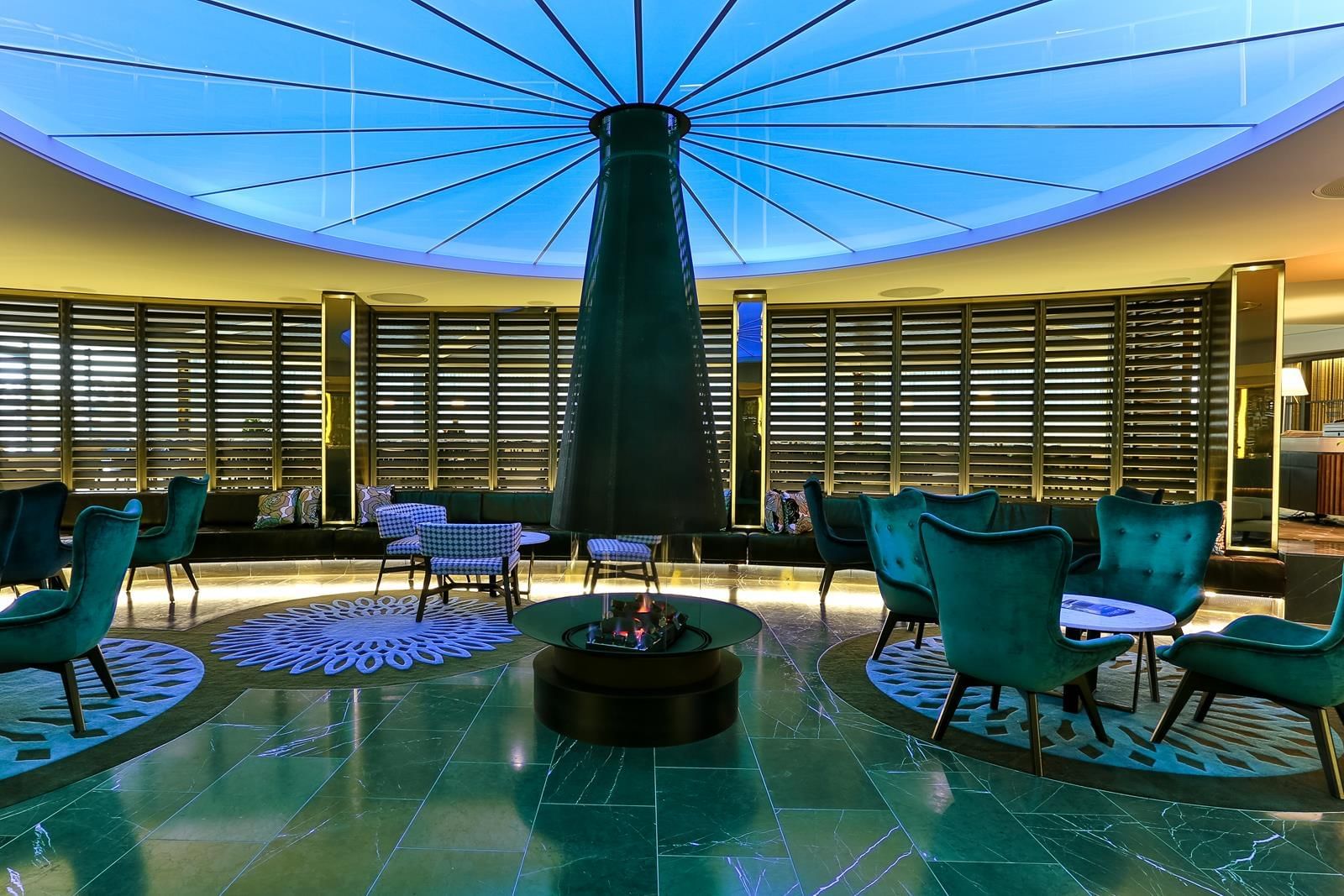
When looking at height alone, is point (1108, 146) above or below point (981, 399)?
above

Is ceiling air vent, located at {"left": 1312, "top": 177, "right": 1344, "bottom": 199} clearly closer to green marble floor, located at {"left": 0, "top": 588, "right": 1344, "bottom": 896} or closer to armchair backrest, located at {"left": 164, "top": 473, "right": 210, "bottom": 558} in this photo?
green marble floor, located at {"left": 0, "top": 588, "right": 1344, "bottom": 896}

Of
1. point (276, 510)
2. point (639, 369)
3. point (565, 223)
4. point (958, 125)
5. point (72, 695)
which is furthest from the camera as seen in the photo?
point (276, 510)

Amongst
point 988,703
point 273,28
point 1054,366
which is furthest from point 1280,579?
point 273,28

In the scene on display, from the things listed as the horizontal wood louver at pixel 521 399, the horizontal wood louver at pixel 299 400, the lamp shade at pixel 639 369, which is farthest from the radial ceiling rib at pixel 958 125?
the horizontal wood louver at pixel 299 400

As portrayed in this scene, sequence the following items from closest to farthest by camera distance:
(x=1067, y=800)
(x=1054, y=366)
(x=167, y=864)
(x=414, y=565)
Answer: (x=167, y=864)
(x=1067, y=800)
(x=414, y=565)
(x=1054, y=366)

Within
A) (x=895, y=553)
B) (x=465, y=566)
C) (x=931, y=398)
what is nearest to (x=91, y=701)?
(x=465, y=566)

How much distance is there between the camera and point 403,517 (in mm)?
7555

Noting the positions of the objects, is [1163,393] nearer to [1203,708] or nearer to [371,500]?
[1203,708]

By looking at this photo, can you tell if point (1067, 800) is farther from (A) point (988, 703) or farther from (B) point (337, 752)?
(B) point (337, 752)

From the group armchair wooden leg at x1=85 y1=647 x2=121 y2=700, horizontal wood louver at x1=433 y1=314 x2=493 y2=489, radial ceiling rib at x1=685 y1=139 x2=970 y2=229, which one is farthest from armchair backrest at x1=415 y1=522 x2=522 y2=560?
horizontal wood louver at x1=433 y1=314 x2=493 y2=489

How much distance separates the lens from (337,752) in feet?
12.2

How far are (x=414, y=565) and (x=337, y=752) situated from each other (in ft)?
15.6

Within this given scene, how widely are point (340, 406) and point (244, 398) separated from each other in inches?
56.6

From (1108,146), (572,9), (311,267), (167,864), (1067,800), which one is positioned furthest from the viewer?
(311,267)
